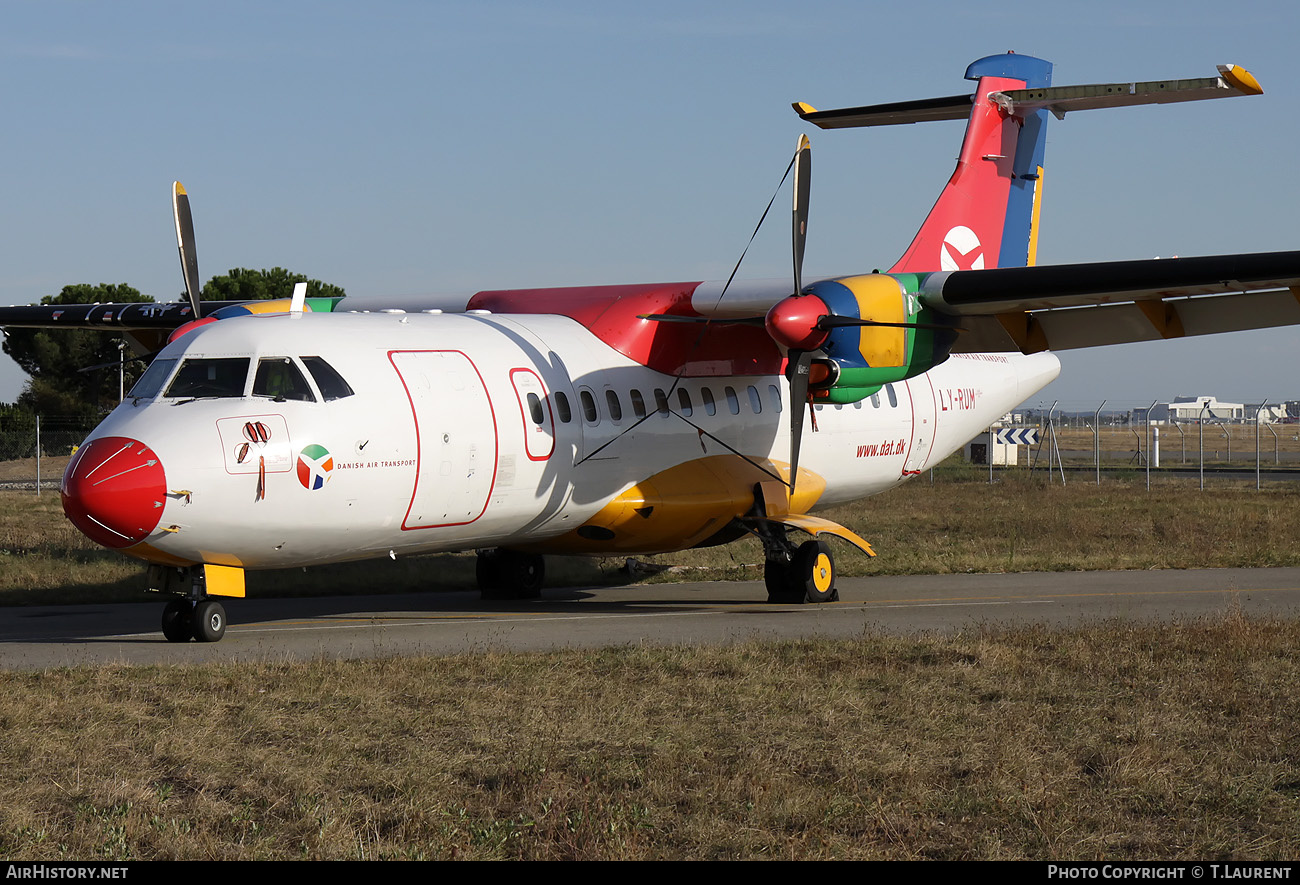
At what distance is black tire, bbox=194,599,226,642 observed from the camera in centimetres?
1238

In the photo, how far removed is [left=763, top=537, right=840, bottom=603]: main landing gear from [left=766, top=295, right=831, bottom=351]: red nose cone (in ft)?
10.5

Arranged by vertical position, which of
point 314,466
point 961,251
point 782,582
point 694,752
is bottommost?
point 694,752

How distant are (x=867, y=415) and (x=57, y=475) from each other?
36907mm

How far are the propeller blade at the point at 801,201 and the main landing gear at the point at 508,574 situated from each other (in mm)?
5085

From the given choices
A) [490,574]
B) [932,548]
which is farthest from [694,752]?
[932,548]

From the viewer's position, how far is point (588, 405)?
49.1 feet

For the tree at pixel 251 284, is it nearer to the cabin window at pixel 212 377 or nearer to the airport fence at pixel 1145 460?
the airport fence at pixel 1145 460

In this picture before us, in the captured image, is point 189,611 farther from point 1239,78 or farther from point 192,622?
point 1239,78

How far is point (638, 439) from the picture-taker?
50.8ft

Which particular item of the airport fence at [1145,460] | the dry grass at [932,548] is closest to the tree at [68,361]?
the dry grass at [932,548]

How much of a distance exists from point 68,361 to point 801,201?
158 feet

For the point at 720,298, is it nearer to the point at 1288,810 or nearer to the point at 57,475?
the point at 1288,810

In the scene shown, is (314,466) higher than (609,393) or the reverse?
the reverse
